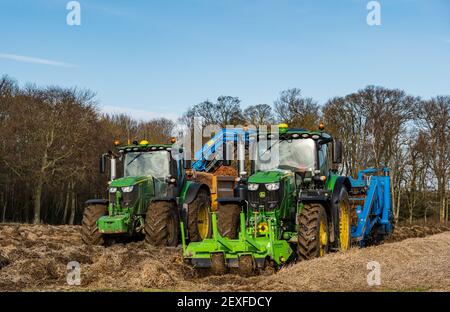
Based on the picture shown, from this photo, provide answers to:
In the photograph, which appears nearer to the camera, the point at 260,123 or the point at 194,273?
the point at 194,273

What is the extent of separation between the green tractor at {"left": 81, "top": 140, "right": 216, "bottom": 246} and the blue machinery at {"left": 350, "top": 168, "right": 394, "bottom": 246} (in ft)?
11.8

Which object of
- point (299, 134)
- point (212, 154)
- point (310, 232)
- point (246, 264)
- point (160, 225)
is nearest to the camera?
point (246, 264)

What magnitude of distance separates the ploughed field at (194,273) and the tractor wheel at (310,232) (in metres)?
0.33

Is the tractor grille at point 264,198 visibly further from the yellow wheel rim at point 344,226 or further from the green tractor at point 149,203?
the yellow wheel rim at point 344,226

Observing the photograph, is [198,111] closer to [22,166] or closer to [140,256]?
[22,166]

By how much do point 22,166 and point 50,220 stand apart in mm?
9532

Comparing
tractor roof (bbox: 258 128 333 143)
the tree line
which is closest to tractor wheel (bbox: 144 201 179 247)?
tractor roof (bbox: 258 128 333 143)

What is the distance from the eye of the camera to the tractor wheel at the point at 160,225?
1289cm

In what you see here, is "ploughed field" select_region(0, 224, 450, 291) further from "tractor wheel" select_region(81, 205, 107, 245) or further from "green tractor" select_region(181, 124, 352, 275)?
"tractor wheel" select_region(81, 205, 107, 245)

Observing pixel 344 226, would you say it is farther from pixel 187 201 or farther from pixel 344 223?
pixel 187 201

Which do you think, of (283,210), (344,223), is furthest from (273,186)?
(344,223)

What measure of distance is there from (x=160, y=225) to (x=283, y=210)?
3.20 metres

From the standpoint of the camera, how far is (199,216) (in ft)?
48.7
